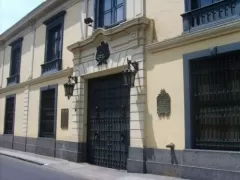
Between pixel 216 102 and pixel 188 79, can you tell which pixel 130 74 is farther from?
pixel 216 102

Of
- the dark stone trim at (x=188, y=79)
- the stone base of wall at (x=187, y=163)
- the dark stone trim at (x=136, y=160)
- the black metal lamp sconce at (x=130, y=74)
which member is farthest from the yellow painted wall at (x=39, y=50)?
the dark stone trim at (x=188, y=79)

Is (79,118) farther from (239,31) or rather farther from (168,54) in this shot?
(239,31)

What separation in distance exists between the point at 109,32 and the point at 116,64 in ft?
3.81

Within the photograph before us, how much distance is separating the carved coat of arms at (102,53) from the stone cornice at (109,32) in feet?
0.86

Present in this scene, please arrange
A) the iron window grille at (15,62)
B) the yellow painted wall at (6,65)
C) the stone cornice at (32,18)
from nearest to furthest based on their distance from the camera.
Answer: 1. the stone cornice at (32,18)
2. the iron window grille at (15,62)
3. the yellow painted wall at (6,65)

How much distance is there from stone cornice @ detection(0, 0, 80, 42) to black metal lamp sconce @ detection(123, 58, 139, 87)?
575cm

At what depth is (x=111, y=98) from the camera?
11281mm

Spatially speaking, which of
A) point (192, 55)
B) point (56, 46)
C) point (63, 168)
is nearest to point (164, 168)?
point (192, 55)

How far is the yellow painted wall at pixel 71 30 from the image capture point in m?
13.4

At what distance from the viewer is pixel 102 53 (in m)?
11.4

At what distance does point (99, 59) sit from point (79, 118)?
2.51m

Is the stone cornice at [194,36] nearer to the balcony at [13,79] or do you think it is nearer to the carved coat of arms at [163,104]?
the carved coat of arms at [163,104]

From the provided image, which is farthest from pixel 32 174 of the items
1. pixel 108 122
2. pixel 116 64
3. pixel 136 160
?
pixel 116 64

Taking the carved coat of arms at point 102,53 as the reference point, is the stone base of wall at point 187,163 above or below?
below
